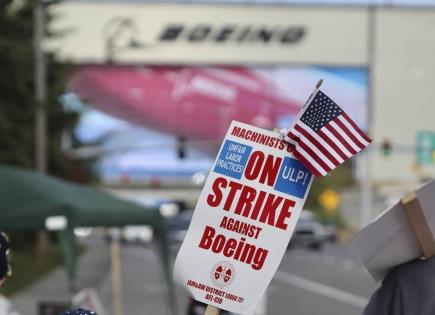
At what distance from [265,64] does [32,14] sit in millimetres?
50164

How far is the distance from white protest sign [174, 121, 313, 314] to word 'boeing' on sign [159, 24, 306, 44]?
7588cm

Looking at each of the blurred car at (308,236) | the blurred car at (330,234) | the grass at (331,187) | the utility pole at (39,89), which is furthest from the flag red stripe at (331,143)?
the grass at (331,187)

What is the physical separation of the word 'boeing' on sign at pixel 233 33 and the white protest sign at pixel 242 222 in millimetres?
75878

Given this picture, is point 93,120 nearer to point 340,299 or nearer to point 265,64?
point 265,64

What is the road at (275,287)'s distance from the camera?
21.2 meters

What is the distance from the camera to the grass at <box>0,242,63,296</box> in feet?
82.5

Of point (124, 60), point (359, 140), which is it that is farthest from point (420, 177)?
point (359, 140)

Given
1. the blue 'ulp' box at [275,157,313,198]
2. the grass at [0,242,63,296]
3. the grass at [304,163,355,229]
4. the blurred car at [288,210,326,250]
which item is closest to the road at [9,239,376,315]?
the grass at [0,242,63,296]

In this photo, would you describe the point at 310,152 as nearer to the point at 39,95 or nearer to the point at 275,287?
the point at 39,95

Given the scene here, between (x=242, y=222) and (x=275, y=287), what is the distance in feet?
78.5

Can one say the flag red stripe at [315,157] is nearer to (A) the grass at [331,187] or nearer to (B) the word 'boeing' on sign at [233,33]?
(A) the grass at [331,187]

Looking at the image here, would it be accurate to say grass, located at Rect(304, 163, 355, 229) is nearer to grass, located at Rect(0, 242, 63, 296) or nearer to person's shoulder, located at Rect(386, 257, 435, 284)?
grass, located at Rect(0, 242, 63, 296)

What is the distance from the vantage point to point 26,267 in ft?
100.0

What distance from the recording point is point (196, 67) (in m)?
77.9
